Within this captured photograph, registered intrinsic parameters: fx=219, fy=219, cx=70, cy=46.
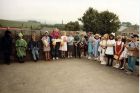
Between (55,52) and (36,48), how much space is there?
1.20m

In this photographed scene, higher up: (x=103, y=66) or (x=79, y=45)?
(x=79, y=45)

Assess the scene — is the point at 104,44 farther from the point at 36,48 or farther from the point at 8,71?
the point at 8,71

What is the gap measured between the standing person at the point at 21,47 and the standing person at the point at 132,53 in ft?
17.1

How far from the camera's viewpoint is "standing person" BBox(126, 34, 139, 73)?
9211 mm

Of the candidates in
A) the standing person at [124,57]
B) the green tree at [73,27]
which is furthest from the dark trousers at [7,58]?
the green tree at [73,27]

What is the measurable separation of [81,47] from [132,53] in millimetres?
4301

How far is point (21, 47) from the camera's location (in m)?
11.2

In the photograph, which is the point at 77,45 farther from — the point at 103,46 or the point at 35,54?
the point at 35,54

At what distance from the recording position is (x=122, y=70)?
9.97 metres

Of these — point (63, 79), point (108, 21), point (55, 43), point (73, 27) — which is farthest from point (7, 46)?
point (73, 27)

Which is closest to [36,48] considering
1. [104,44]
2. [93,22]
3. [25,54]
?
[25,54]

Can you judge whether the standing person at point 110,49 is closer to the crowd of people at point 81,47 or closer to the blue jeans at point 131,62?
the crowd of people at point 81,47

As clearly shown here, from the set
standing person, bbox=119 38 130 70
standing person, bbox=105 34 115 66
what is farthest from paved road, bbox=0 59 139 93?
standing person, bbox=105 34 115 66

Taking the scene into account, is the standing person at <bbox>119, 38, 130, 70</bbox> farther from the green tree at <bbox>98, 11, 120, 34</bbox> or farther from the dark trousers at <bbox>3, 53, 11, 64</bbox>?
the green tree at <bbox>98, 11, 120, 34</bbox>
